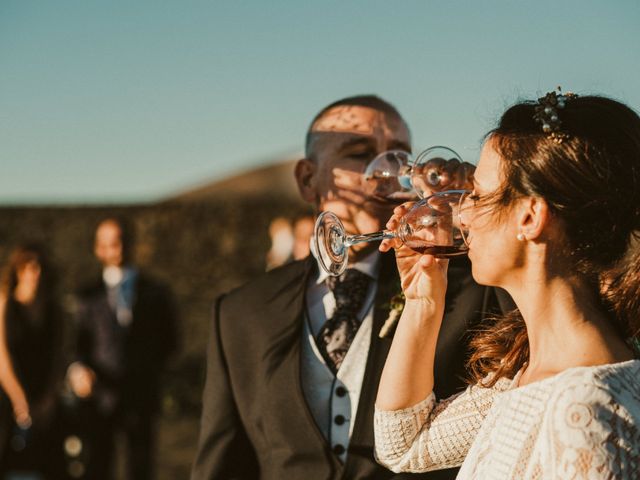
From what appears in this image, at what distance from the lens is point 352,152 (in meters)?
3.39

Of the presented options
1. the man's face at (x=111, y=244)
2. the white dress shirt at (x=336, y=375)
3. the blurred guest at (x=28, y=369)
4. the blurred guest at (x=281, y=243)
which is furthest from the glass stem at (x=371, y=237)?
the blurred guest at (x=281, y=243)

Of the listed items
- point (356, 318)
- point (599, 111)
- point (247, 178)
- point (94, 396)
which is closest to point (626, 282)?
point (599, 111)

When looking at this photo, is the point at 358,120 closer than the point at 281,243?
Yes

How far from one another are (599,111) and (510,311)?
2.67ft

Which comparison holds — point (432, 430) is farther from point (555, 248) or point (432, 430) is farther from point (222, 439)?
point (222, 439)

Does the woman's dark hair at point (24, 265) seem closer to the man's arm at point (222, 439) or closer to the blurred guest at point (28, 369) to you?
the blurred guest at point (28, 369)

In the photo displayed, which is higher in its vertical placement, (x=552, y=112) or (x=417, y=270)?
(x=552, y=112)

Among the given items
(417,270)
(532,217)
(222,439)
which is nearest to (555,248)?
(532,217)

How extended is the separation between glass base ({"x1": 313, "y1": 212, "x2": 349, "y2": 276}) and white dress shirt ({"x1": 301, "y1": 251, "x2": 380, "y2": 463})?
1.76 feet

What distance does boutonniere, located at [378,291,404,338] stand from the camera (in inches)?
118

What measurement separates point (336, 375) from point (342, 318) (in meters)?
0.23

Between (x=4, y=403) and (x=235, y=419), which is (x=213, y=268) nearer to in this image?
(x=4, y=403)

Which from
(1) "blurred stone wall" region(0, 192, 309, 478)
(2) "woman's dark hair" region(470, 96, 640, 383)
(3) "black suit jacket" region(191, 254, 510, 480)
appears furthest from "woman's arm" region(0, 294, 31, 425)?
(1) "blurred stone wall" region(0, 192, 309, 478)

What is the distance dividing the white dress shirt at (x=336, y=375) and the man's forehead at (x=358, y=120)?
482mm
